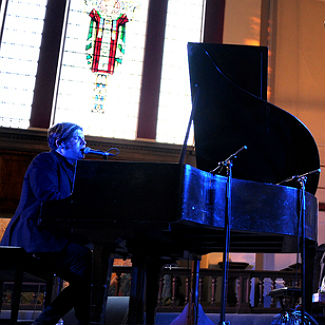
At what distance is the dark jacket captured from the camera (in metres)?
2.83

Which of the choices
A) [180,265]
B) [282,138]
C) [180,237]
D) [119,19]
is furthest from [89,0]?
[180,237]

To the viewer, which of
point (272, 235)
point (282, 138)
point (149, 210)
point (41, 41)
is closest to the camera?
point (149, 210)

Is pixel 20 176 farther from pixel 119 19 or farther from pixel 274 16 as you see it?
pixel 274 16

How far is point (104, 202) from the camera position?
Result: 2.66 m

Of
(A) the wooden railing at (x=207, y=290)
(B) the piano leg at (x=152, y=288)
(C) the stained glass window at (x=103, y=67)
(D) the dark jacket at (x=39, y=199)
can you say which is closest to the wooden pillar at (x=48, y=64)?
(C) the stained glass window at (x=103, y=67)

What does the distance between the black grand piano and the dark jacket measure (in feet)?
0.68

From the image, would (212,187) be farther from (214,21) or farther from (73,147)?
(214,21)

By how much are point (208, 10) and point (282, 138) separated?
15.1 ft

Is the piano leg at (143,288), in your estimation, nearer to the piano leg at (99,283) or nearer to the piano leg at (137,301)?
the piano leg at (137,301)

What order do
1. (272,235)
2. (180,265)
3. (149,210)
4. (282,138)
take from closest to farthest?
1. (149,210)
2. (272,235)
3. (282,138)
4. (180,265)

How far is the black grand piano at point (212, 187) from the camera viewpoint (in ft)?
8.70

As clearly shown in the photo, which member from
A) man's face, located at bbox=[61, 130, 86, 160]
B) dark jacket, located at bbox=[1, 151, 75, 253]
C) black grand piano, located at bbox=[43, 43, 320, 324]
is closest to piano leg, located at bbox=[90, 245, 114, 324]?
black grand piano, located at bbox=[43, 43, 320, 324]

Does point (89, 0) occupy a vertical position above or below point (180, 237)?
above

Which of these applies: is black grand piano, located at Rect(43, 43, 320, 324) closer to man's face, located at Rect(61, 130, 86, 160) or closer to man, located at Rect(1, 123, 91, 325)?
man, located at Rect(1, 123, 91, 325)
